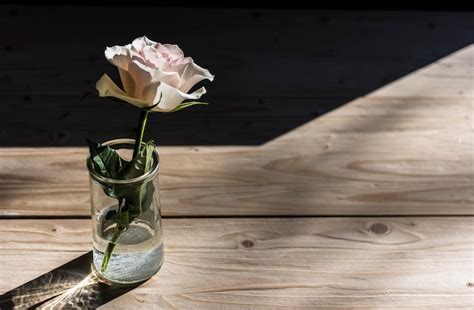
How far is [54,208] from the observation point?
42.6 inches

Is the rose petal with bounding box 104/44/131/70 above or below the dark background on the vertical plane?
above

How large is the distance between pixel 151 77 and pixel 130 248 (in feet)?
0.83

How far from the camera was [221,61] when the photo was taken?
1386 mm

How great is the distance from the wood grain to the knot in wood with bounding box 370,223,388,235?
0.03 meters

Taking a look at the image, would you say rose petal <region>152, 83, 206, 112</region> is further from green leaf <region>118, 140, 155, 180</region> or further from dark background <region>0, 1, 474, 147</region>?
dark background <region>0, 1, 474, 147</region>

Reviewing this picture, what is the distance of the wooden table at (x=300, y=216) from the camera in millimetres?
993

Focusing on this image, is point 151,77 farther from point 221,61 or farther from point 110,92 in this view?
point 221,61

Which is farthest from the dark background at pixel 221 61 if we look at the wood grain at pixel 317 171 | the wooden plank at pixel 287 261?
the wooden plank at pixel 287 261

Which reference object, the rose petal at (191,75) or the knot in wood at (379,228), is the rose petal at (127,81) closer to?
the rose petal at (191,75)

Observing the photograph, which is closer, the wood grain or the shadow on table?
the shadow on table

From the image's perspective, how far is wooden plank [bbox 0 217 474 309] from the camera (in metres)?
0.98

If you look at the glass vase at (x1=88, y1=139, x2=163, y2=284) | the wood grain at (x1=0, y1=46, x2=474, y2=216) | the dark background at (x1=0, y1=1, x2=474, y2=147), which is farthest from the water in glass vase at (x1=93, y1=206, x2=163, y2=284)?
the dark background at (x1=0, y1=1, x2=474, y2=147)

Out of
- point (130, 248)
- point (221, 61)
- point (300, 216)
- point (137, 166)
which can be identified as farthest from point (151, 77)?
point (221, 61)

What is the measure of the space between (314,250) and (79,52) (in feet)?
1.91
